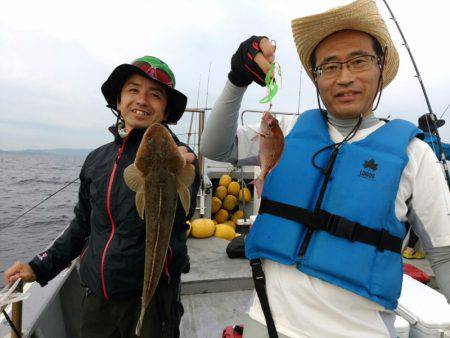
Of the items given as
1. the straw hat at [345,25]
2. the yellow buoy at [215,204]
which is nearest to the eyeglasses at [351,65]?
the straw hat at [345,25]

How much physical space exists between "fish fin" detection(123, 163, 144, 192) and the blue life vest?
88 centimetres

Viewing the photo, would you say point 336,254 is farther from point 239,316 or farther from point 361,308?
point 239,316

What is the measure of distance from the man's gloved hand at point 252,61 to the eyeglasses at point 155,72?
762 mm

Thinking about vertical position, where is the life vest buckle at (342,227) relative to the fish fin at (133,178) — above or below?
below

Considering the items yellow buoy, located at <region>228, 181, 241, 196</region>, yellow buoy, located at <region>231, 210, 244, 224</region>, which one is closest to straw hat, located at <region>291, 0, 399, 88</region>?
yellow buoy, located at <region>228, 181, 241, 196</region>

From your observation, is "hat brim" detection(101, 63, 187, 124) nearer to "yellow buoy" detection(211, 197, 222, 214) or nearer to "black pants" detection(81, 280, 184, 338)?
"black pants" detection(81, 280, 184, 338)

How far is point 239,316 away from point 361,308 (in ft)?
10.8

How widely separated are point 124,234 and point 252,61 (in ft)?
5.29

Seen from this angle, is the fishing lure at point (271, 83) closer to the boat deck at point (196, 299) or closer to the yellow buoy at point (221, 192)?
the boat deck at point (196, 299)

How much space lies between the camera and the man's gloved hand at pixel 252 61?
207 cm

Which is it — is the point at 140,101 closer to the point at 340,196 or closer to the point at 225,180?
the point at 340,196

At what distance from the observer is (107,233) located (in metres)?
2.63

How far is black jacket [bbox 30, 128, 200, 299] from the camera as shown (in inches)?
99.3

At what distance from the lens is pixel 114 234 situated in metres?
2.57
